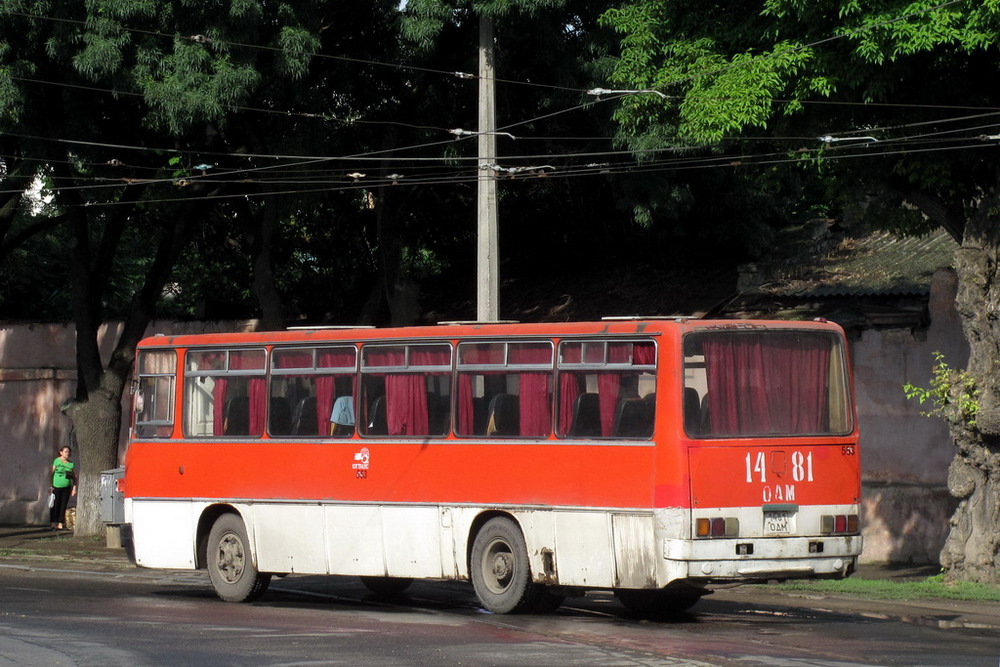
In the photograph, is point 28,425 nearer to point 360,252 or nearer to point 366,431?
point 360,252

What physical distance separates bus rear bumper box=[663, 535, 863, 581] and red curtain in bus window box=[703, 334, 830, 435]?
99cm

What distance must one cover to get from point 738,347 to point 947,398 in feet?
16.6

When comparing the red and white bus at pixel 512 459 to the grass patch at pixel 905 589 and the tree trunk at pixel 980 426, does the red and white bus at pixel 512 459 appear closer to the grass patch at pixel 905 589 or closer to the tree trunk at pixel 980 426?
the grass patch at pixel 905 589

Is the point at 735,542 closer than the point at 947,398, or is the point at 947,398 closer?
the point at 735,542

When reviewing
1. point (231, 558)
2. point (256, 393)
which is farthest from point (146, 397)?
point (231, 558)

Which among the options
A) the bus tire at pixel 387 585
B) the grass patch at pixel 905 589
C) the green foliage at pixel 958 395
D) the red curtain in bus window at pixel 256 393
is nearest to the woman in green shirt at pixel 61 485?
the bus tire at pixel 387 585

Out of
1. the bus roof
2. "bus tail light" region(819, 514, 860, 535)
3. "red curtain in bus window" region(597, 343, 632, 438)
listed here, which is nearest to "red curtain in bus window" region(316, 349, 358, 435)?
the bus roof

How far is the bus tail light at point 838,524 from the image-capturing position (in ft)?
44.1

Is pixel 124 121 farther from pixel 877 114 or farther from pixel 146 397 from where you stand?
pixel 877 114

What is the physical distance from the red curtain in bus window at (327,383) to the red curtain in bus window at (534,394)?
2.23m

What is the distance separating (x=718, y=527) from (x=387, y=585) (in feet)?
18.3

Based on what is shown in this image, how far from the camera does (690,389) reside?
513 inches

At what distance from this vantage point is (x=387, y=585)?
56.5 ft

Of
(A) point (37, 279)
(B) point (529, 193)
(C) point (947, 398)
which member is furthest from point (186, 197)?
(A) point (37, 279)
